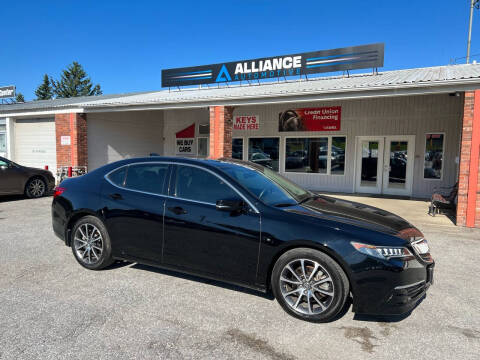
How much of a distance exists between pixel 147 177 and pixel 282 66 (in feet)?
36.0

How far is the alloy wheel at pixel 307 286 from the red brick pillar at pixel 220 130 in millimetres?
7327

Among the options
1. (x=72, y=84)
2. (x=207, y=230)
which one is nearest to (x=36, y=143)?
(x=207, y=230)

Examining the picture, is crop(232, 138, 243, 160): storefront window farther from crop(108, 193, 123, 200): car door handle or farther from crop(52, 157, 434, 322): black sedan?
crop(108, 193, 123, 200): car door handle

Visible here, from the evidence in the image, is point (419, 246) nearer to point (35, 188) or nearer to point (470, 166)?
point (470, 166)

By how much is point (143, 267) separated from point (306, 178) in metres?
9.71

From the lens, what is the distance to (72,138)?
13.1 meters

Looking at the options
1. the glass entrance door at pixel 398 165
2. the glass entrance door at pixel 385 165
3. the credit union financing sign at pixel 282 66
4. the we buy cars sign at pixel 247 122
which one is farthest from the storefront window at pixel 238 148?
the glass entrance door at pixel 398 165

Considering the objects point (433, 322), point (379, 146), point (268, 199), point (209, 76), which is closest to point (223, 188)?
point (268, 199)

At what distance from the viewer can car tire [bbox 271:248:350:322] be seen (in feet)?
9.99

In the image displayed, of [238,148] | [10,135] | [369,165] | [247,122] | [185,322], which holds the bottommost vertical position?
[185,322]

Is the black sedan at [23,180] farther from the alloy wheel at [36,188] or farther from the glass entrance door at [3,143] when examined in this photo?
the glass entrance door at [3,143]

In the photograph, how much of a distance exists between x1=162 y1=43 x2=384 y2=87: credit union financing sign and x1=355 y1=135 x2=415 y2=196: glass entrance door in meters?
2.71

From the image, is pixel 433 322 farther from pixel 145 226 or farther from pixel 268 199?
pixel 145 226

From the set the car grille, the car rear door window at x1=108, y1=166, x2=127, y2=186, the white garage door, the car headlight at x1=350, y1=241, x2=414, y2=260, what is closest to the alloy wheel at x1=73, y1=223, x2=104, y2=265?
the car rear door window at x1=108, y1=166, x2=127, y2=186
